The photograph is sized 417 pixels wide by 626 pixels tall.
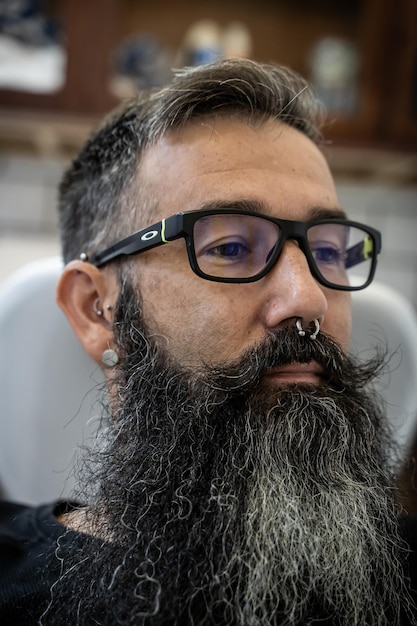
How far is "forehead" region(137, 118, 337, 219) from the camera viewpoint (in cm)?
77

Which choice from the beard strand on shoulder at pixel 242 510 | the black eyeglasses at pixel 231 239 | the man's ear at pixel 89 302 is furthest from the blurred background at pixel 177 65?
the beard strand on shoulder at pixel 242 510

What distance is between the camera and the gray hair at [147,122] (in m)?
0.82

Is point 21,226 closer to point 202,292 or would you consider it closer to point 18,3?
point 18,3

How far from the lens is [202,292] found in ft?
2.45

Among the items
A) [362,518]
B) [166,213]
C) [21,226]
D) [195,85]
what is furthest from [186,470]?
[21,226]

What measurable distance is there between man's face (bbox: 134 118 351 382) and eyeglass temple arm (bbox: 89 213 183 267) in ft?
0.06

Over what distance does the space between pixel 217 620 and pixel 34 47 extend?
1474 millimetres

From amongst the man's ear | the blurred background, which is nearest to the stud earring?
the man's ear

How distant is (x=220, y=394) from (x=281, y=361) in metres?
0.08

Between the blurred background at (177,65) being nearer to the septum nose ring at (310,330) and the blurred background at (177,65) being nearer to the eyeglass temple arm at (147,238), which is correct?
the eyeglass temple arm at (147,238)

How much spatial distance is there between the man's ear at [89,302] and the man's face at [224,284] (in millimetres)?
83

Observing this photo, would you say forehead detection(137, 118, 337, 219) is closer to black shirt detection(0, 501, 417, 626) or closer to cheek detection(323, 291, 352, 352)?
cheek detection(323, 291, 352, 352)

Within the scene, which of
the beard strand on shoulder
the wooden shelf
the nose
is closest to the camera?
the beard strand on shoulder

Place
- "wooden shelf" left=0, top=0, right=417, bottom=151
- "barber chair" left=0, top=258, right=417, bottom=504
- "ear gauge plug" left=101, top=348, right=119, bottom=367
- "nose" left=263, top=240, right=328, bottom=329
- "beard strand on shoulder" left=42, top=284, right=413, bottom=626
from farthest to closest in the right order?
"wooden shelf" left=0, top=0, right=417, bottom=151, "barber chair" left=0, top=258, right=417, bottom=504, "ear gauge plug" left=101, top=348, right=119, bottom=367, "nose" left=263, top=240, right=328, bottom=329, "beard strand on shoulder" left=42, top=284, right=413, bottom=626
